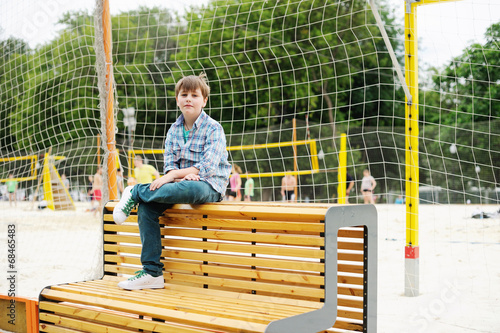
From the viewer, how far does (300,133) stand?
16266mm

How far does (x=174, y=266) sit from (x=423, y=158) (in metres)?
14.6

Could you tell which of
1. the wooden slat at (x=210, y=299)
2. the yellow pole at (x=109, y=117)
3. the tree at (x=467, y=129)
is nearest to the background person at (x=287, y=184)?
the tree at (x=467, y=129)

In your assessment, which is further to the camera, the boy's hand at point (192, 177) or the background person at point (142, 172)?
the background person at point (142, 172)

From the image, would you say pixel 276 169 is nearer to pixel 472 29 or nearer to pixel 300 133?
pixel 300 133

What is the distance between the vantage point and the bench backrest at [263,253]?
241cm

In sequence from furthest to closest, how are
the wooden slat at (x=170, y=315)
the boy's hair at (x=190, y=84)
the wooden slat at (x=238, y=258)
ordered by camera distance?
the boy's hair at (x=190, y=84), the wooden slat at (x=238, y=258), the wooden slat at (x=170, y=315)

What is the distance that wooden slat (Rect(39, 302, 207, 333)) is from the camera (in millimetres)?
2268

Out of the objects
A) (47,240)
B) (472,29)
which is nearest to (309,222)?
(472,29)

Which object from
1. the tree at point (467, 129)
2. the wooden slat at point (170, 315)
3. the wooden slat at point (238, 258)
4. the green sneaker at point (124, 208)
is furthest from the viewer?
the tree at point (467, 129)

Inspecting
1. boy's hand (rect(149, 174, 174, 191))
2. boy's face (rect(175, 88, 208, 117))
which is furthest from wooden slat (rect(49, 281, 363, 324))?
boy's face (rect(175, 88, 208, 117))

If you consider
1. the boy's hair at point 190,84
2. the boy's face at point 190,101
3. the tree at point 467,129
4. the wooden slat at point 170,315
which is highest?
the tree at point 467,129

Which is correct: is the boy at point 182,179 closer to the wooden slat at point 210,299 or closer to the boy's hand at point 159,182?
the boy's hand at point 159,182

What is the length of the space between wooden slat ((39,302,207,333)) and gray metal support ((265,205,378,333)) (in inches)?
15.6

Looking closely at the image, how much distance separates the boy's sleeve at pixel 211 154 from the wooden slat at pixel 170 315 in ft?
2.69
